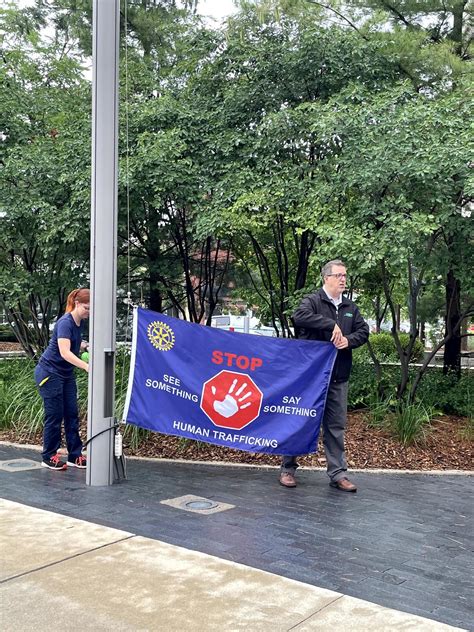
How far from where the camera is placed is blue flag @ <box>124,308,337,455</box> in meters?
6.35

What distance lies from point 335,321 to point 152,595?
316 centimetres

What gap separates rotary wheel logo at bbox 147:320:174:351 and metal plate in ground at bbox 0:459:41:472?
5.82ft

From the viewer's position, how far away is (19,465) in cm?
696

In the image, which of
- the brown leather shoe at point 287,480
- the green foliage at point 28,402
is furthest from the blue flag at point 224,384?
the green foliage at point 28,402

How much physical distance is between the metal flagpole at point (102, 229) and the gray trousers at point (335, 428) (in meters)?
1.99

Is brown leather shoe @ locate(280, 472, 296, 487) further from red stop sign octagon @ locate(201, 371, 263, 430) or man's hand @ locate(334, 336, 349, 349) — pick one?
man's hand @ locate(334, 336, 349, 349)

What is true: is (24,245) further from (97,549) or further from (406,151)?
(97,549)

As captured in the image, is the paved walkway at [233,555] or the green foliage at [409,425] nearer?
the paved walkway at [233,555]

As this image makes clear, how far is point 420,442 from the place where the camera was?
7812 millimetres

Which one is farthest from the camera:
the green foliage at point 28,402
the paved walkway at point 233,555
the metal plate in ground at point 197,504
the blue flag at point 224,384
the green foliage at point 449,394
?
the green foliage at point 449,394

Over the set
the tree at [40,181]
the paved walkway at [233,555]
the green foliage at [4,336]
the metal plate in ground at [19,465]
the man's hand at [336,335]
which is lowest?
the paved walkway at [233,555]

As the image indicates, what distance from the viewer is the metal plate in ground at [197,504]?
5.43 metres

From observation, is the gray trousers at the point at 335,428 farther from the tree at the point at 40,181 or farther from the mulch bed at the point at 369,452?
the tree at the point at 40,181

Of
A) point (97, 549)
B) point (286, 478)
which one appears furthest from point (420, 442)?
point (97, 549)
